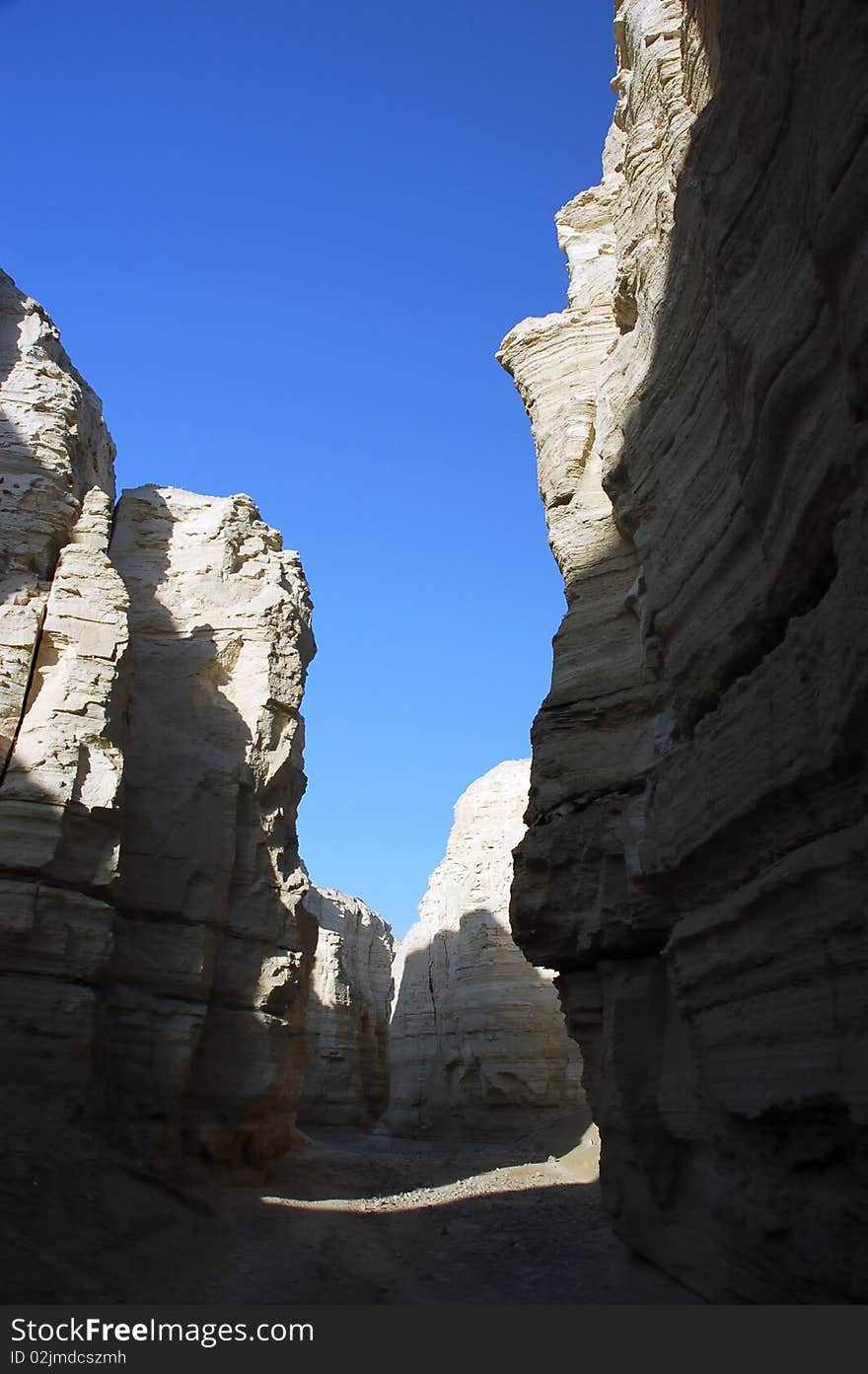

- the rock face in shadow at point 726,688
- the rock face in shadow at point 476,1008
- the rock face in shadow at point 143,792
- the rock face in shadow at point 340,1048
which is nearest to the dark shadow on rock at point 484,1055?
the rock face in shadow at point 476,1008

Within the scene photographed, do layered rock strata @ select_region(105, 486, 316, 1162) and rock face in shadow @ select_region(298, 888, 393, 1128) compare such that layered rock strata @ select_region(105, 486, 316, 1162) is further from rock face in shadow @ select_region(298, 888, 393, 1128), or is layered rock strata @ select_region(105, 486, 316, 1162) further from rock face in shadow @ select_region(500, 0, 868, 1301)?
rock face in shadow @ select_region(298, 888, 393, 1128)

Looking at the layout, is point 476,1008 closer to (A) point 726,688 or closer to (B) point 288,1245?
(B) point 288,1245

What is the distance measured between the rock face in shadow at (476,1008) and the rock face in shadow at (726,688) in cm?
1391

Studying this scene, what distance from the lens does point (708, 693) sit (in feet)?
25.7

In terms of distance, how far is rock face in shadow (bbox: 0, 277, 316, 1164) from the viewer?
11.5 meters

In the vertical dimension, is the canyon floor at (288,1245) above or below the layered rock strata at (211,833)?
below

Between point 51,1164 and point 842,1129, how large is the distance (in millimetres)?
7639

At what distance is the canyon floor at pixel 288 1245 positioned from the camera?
25.8ft

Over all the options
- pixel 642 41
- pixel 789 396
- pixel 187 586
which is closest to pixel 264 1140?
pixel 187 586

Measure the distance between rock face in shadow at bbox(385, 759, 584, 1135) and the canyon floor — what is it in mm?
10108

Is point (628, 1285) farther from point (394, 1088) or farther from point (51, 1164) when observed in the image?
point (394, 1088)

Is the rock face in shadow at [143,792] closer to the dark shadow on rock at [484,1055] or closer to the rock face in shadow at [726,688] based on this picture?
the rock face in shadow at [726,688]

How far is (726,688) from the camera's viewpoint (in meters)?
7.62

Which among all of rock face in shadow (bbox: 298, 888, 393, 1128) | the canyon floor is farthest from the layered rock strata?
rock face in shadow (bbox: 298, 888, 393, 1128)
